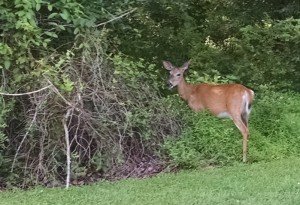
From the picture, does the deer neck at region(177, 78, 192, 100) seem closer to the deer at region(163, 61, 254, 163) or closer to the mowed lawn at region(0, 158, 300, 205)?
the deer at region(163, 61, 254, 163)

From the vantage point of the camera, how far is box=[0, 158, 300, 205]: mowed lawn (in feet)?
21.5

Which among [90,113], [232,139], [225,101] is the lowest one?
[232,139]

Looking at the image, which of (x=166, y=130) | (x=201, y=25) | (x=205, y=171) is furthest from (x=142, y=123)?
(x=201, y=25)

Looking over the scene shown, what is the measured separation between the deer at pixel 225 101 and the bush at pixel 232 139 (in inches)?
5.2

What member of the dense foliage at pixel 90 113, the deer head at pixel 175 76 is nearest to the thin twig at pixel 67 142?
the dense foliage at pixel 90 113

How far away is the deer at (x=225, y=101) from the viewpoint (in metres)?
9.55

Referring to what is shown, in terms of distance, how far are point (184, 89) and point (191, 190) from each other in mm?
3690

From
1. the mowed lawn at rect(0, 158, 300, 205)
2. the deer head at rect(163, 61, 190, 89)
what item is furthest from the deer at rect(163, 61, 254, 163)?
the mowed lawn at rect(0, 158, 300, 205)

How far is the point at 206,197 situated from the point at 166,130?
2569 millimetres

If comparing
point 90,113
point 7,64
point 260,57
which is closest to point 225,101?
point 90,113

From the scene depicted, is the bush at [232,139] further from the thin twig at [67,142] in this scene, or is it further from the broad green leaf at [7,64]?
the broad green leaf at [7,64]

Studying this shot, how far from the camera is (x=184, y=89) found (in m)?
10.5

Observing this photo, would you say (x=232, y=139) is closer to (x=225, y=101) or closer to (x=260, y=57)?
(x=225, y=101)

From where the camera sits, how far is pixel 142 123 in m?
8.73
